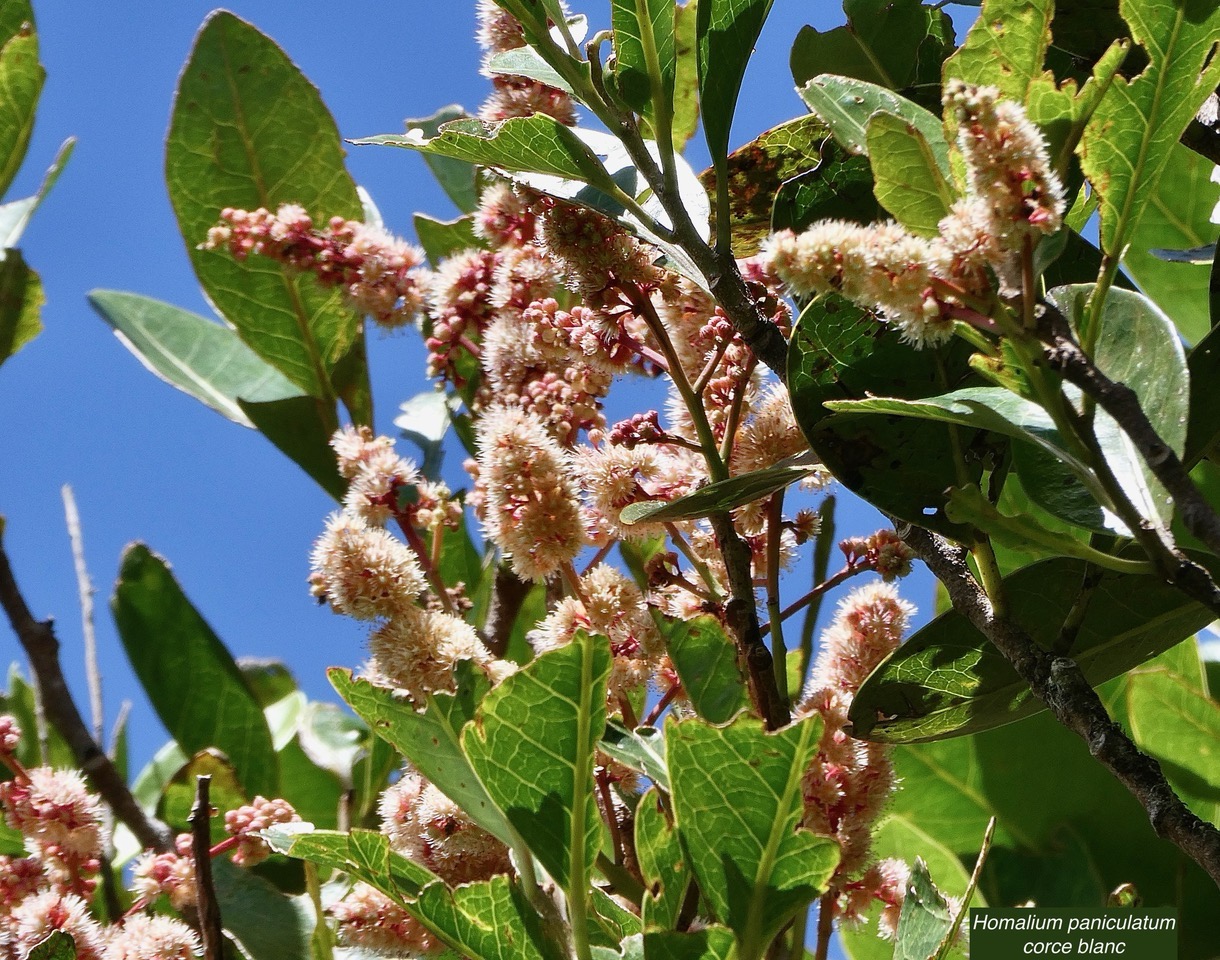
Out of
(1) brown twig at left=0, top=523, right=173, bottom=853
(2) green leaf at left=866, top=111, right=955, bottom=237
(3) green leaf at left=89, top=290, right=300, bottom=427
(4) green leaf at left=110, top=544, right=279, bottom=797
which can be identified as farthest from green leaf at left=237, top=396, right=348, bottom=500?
(2) green leaf at left=866, top=111, right=955, bottom=237

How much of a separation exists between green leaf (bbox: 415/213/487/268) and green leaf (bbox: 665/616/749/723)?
1.02 meters

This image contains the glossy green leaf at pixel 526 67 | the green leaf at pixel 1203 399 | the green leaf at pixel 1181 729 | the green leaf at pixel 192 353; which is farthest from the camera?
the green leaf at pixel 192 353

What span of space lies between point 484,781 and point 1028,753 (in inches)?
33.8

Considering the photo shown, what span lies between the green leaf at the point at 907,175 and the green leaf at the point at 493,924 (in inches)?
22.1

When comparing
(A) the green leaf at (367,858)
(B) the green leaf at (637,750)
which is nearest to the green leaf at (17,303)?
(A) the green leaf at (367,858)

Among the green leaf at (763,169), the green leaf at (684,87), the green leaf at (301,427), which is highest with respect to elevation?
the green leaf at (684,87)

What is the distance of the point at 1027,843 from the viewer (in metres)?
1.51

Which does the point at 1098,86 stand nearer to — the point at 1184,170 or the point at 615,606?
the point at 615,606

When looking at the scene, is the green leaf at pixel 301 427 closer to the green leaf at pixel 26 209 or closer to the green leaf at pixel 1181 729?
the green leaf at pixel 26 209

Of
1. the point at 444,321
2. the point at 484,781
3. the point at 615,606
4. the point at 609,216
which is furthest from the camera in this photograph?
the point at 444,321

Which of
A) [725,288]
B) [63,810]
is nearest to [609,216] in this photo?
[725,288]

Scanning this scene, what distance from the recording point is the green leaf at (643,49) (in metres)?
1.00

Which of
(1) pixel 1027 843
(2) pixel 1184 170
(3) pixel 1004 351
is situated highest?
(2) pixel 1184 170

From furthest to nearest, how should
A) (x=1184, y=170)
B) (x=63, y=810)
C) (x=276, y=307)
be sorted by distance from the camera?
(x=276, y=307), (x=1184, y=170), (x=63, y=810)
